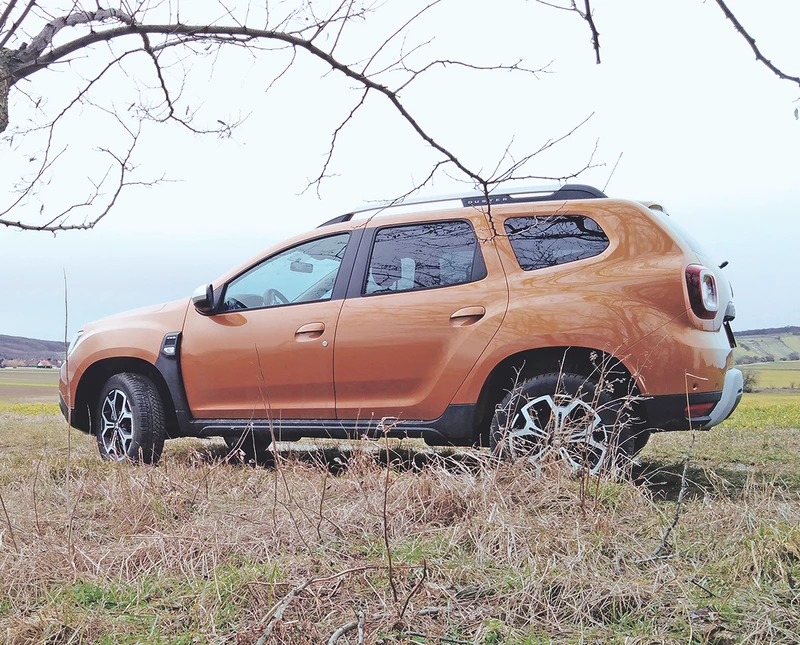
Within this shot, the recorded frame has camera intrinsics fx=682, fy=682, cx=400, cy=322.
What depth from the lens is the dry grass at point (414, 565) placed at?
213 centimetres

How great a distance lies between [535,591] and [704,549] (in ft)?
2.74

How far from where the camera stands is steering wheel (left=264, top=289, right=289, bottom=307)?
518 centimetres

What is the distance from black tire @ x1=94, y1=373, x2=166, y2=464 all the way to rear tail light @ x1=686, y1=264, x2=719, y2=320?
13.2 ft

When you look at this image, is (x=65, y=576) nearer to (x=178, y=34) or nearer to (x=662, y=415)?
(x=178, y=34)

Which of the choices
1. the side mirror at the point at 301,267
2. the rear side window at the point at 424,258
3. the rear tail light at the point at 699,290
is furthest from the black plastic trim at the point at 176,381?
the rear tail light at the point at 699,290

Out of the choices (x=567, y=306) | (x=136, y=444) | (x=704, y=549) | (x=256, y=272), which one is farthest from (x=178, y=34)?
(x=704, y=549)

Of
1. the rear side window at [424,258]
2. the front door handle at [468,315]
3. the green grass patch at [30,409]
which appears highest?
the rear side window at [424,258]

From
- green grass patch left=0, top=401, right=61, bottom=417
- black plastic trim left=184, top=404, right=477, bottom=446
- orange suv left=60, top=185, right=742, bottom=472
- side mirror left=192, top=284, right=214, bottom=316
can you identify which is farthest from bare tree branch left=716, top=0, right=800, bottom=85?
green grass patch left=0, top=401, right=61, bottom=417

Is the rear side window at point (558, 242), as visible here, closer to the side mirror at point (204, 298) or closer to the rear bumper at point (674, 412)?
the rear bumper at point (674, 412)

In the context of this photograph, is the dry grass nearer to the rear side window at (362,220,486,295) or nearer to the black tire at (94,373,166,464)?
the rear side window at (362,220,486,295)

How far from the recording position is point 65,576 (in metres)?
2.58

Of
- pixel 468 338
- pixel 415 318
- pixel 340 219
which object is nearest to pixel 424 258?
pixel 415 318

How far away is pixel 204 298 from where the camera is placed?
5.30 metres

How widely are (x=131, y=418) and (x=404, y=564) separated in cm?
381
